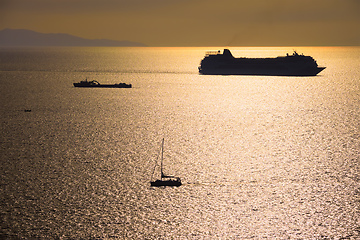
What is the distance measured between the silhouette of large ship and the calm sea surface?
7915cm

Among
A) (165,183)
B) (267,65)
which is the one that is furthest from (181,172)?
(267,65)

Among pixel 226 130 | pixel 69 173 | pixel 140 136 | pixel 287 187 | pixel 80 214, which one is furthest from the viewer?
pixel 226 130

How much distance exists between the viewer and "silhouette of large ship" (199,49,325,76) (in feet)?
608

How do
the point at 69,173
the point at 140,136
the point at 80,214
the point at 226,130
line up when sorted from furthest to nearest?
the point at 226,130
the point at 140,136
the point at 69,173
the point at 80,214

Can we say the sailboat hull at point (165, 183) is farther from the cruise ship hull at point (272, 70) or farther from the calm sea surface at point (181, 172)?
the cruise ship hull at point (272, 70)

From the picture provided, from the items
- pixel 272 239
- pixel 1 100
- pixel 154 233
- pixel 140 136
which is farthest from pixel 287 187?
pixel 1 100

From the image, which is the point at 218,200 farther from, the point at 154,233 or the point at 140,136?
the point at 140,136

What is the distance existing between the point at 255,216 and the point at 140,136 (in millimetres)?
37424

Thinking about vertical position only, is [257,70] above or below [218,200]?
above

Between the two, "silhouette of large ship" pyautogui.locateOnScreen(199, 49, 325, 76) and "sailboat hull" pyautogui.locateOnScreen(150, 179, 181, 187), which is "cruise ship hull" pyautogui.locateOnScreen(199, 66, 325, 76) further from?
"sailboat hull" pyautogui.locateOnScreen(150, 179, 181, 187)

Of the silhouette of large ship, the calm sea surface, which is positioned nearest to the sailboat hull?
the calm sea surface

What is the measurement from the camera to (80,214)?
3850 cm

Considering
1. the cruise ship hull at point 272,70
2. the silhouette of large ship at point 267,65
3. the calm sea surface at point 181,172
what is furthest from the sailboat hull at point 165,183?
the cruise ship hull at point 272,70

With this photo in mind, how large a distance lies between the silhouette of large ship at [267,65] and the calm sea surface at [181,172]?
79147 mm
